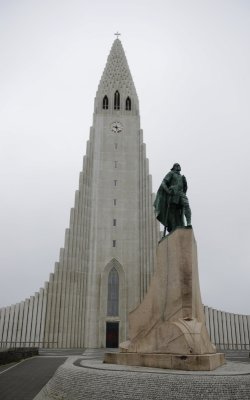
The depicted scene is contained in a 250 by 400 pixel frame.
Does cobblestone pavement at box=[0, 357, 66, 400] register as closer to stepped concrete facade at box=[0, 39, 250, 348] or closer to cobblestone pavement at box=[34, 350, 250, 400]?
cobblestone pavement at box=[34, 350, 250, 400]

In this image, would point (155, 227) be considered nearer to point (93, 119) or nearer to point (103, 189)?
point (103, 189)

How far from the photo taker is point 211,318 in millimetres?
34594

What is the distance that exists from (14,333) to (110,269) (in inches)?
411

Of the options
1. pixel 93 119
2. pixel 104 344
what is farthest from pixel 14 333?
pixel 93 119

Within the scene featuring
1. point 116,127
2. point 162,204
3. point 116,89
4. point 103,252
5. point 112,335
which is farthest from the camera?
point 116,89

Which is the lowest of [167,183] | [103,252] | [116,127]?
[167,183]

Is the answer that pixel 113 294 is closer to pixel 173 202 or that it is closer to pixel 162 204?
pixel 162 204

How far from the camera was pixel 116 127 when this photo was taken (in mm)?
40969

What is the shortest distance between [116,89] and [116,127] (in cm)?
591

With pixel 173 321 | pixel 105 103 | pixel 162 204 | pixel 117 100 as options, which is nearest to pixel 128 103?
pixel 117 100

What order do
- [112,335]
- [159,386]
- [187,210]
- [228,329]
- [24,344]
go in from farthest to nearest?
[228,329] < [112,335] < [24,344] < [187,210] < [159,386]

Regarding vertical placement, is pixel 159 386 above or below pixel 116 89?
below

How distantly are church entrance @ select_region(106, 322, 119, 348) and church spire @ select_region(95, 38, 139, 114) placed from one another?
2405 cm

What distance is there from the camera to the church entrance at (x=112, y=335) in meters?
32.7
